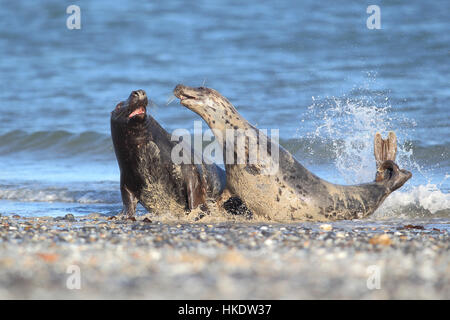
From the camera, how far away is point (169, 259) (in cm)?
419

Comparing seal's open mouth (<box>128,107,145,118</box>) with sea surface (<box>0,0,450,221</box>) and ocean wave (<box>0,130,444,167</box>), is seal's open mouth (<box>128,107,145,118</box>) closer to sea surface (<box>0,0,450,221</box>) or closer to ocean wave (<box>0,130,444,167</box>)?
sea surface (<box>0,0,450,221</box>)

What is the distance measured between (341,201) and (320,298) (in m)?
3.96

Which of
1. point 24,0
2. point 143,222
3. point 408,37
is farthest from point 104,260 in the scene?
point 24,0

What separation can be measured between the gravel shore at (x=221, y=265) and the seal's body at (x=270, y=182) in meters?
→ 1.44

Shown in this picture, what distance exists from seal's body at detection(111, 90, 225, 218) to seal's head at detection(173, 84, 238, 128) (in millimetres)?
550

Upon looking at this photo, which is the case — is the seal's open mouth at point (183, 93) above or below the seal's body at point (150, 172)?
above

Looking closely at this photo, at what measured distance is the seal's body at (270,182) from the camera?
7164mm

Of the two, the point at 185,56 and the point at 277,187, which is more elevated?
the point at 185,56

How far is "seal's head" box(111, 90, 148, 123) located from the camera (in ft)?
23.7

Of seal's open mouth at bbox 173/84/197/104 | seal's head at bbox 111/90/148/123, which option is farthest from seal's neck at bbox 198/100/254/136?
seal's head at bbox 111/90/148/123

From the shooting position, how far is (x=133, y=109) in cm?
732

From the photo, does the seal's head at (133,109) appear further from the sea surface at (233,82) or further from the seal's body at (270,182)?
the seal's body at (270,182)

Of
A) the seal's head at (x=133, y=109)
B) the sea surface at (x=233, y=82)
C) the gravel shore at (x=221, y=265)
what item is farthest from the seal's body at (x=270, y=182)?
the gravel shore at (x=221, y=265)

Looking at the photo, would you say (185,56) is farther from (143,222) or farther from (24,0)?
(143,222)
